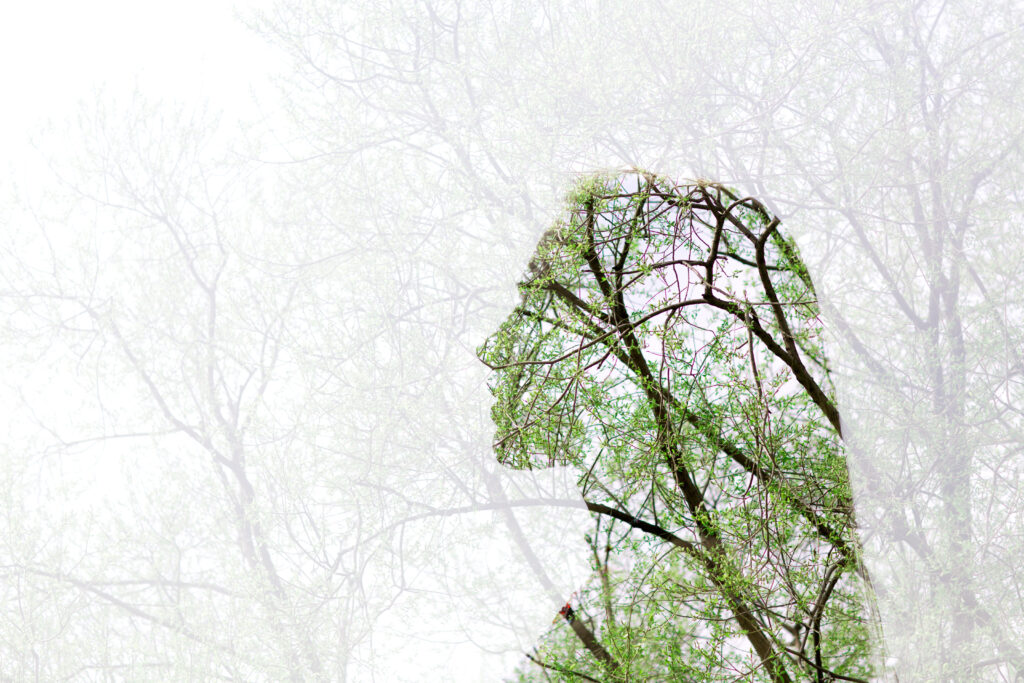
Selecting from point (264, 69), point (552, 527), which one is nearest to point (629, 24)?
point (264, 69)

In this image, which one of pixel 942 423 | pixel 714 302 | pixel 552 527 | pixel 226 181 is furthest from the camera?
pixel 226 181

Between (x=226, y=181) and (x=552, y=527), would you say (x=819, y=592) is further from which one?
(x=226, y=181)

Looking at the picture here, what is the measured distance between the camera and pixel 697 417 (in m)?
0.71

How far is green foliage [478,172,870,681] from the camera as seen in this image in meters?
0.68

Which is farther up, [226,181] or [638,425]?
[226,181]

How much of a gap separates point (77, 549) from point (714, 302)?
2281 millimetres

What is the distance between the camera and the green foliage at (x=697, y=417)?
683mm

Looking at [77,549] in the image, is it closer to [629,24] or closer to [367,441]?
[367,441]

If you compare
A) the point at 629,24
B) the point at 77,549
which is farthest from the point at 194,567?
the point at 629,24

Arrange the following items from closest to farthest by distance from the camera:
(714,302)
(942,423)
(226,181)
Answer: (714,302) → (942,423) → (226,181)

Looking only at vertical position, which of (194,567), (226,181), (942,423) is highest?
(226,181)

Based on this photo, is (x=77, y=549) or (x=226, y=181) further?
(x=226, y=181)

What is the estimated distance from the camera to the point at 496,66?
7.07 feet

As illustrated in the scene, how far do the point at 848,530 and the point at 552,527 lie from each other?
126 cm
